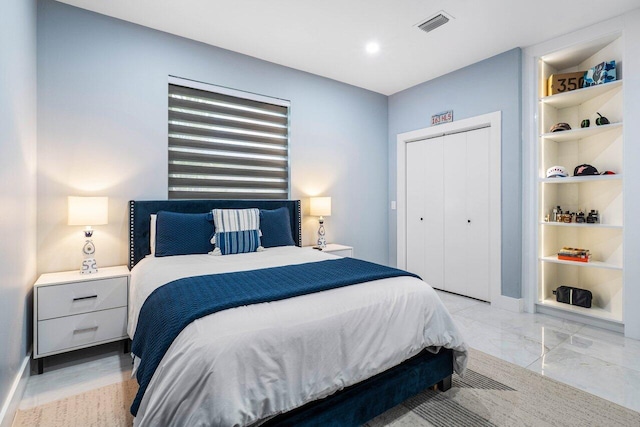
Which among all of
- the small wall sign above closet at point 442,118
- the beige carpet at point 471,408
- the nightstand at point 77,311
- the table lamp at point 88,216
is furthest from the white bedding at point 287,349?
the small wall sign above closet at point 442,118

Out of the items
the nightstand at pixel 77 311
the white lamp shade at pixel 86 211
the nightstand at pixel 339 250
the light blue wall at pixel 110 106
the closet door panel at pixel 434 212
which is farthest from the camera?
the closet door panel at pixel 434 212

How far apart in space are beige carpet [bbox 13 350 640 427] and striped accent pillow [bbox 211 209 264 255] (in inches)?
46.5

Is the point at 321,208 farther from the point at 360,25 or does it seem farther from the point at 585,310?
the point at 585,310

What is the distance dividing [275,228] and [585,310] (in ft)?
10.3

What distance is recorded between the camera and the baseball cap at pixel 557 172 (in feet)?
10.5

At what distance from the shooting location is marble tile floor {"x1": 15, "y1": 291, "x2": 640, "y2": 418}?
2.02 metres

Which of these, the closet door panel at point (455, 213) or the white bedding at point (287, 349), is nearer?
the white bedding at point (287, 349)

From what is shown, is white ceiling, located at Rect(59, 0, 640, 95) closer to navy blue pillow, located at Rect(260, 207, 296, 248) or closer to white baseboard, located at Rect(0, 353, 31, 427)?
navy blue pillow, located at Rect(260, 207, 296, 248)

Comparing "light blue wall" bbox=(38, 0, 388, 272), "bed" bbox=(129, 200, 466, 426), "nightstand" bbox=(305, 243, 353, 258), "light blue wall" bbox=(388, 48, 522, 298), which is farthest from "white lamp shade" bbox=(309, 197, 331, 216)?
"light blue wall" bbox=(388, 48, 522, 298)

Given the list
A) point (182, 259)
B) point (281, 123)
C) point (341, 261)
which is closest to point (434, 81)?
point (281, 123)

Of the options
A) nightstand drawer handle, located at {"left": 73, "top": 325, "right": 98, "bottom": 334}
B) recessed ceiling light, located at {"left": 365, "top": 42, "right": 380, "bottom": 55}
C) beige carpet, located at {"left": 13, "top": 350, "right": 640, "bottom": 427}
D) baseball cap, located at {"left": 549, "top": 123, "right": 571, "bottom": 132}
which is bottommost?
beige carpet, located at {"left": 13, "top": 350, "right": 640, "bottom": 427}

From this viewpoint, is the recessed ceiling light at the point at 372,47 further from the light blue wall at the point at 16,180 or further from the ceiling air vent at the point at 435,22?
the light blue wall at the point at 16,180

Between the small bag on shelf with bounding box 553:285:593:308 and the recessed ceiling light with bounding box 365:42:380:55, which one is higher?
the recessed ceiling light with bounding box 365:42:380:55

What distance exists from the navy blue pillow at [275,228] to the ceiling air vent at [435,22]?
7.25ft
